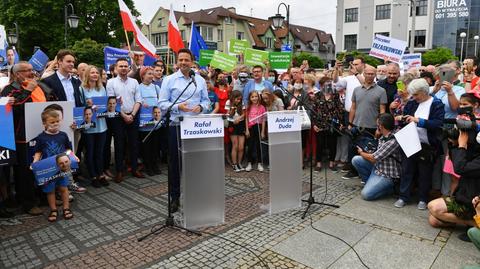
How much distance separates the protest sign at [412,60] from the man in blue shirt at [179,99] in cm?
685

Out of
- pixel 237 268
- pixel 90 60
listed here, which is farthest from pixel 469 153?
pixel 90 60

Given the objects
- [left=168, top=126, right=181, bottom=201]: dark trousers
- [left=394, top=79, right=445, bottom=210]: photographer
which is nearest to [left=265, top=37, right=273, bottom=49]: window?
[left=394, top=79, right=445, bottom=210]: photographer

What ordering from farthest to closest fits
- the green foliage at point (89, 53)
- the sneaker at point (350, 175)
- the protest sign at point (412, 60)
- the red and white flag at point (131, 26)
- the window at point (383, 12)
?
the window at point (383, 12), the green foliage at point (89, 53), the protest sign at point (412, 60), the red and white flag at point (131, 26), the sneaker at point (350, 175)

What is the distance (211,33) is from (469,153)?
5378cm

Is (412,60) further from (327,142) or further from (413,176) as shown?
(413,176)

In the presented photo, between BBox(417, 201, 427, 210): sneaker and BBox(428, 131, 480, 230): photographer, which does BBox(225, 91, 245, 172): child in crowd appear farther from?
BBox(428, 131, 480, 230): photographer

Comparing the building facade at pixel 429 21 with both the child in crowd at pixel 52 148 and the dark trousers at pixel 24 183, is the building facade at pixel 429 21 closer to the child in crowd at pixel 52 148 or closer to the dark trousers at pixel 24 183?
the child in crowd at pixel 52 148

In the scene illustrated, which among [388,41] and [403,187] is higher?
[388,41]

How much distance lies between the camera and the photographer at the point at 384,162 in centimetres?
546

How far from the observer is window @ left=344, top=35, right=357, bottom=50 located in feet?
172

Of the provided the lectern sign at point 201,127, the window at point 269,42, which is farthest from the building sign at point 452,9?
the lectern sign at point 201,127

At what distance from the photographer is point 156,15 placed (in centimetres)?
6050

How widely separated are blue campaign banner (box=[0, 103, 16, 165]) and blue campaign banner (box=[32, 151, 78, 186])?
0.35 meters

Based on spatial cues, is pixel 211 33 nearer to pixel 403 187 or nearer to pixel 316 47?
pixel 316 47
